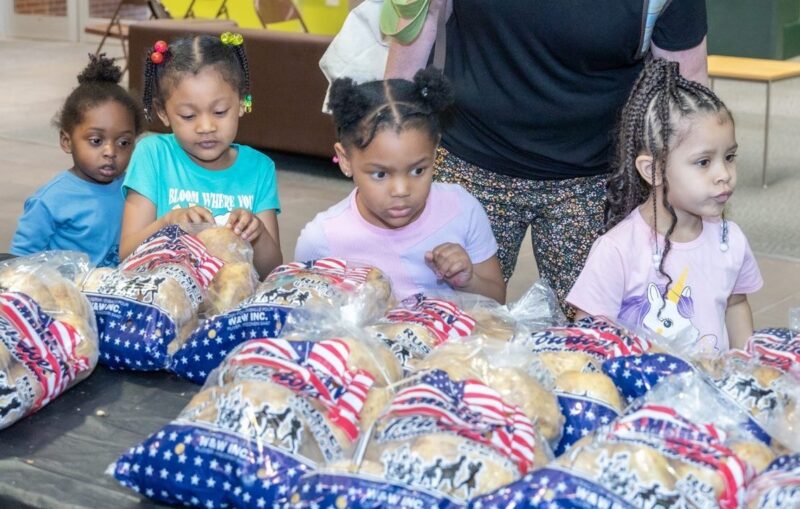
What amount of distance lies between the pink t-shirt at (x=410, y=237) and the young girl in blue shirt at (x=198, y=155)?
0.48 feet

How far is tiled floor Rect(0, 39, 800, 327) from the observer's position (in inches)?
194

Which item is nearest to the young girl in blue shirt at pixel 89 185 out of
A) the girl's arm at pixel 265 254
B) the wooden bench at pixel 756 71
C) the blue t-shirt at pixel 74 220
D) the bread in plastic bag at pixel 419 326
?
the blue t-shirt at pixel 74 220

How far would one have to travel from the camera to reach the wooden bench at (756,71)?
6.40 m

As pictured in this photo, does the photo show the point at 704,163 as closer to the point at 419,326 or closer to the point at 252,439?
the point at 419,326

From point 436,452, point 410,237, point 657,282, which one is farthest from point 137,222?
point 436,452

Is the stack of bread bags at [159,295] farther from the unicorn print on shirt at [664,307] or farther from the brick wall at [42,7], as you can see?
the brick wall at [42,7]

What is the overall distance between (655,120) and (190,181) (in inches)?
42.1

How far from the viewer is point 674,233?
2.27 meters

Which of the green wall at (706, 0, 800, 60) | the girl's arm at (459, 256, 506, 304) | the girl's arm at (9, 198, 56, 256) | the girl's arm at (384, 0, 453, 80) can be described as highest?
the girl's arm at (384, 0, 453, 80)

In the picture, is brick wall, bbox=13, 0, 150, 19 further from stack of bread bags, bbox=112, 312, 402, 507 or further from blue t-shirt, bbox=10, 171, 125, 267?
stack of bread bags, bbox=112, 312, 402, 507

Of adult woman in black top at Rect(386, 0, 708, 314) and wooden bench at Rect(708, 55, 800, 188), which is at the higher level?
adult woman in black top at Rect(386, 0, 708, 314)

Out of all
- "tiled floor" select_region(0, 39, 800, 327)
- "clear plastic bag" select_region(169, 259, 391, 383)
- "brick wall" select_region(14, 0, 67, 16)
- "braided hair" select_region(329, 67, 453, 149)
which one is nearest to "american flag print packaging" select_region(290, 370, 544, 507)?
"clear plastic bag" select_region(169, 259, 391, 383)

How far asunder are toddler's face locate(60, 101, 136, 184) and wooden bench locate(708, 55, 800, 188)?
407cm

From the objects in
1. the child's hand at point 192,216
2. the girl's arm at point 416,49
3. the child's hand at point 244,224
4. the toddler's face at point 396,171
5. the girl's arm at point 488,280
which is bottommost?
the girl's arm at point 488,280
